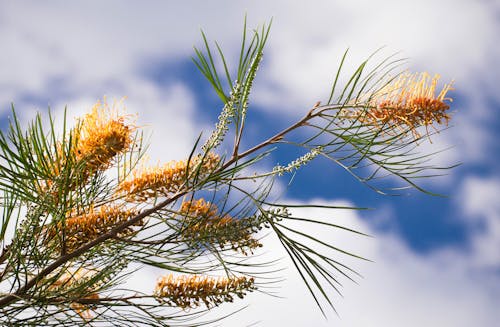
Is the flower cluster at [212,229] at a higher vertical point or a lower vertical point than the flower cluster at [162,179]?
lower

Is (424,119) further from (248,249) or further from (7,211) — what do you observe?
(7,211)

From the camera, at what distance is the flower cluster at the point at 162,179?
4.52 feet

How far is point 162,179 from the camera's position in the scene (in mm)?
1454

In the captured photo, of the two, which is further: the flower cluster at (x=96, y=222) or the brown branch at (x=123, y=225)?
the flower cluster at (x=96, y=222)

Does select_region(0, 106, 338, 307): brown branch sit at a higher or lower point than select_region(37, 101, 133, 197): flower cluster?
lower

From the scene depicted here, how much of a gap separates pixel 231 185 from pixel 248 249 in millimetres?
268

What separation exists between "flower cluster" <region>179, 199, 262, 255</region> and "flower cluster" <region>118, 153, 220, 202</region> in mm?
62

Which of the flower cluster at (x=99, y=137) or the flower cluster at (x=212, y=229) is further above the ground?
the flower cluster at (x=99, y=137)

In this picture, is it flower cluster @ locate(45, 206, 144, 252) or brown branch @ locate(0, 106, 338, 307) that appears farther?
flower cluster @ locate(45, 206, 144, 252)

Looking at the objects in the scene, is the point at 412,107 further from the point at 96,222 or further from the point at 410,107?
the point at 96,222

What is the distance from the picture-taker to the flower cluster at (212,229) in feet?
4.43

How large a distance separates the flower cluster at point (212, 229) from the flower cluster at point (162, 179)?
62mm

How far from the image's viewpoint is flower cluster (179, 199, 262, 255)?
1.35 m

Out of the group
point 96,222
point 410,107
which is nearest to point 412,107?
point 410,107
